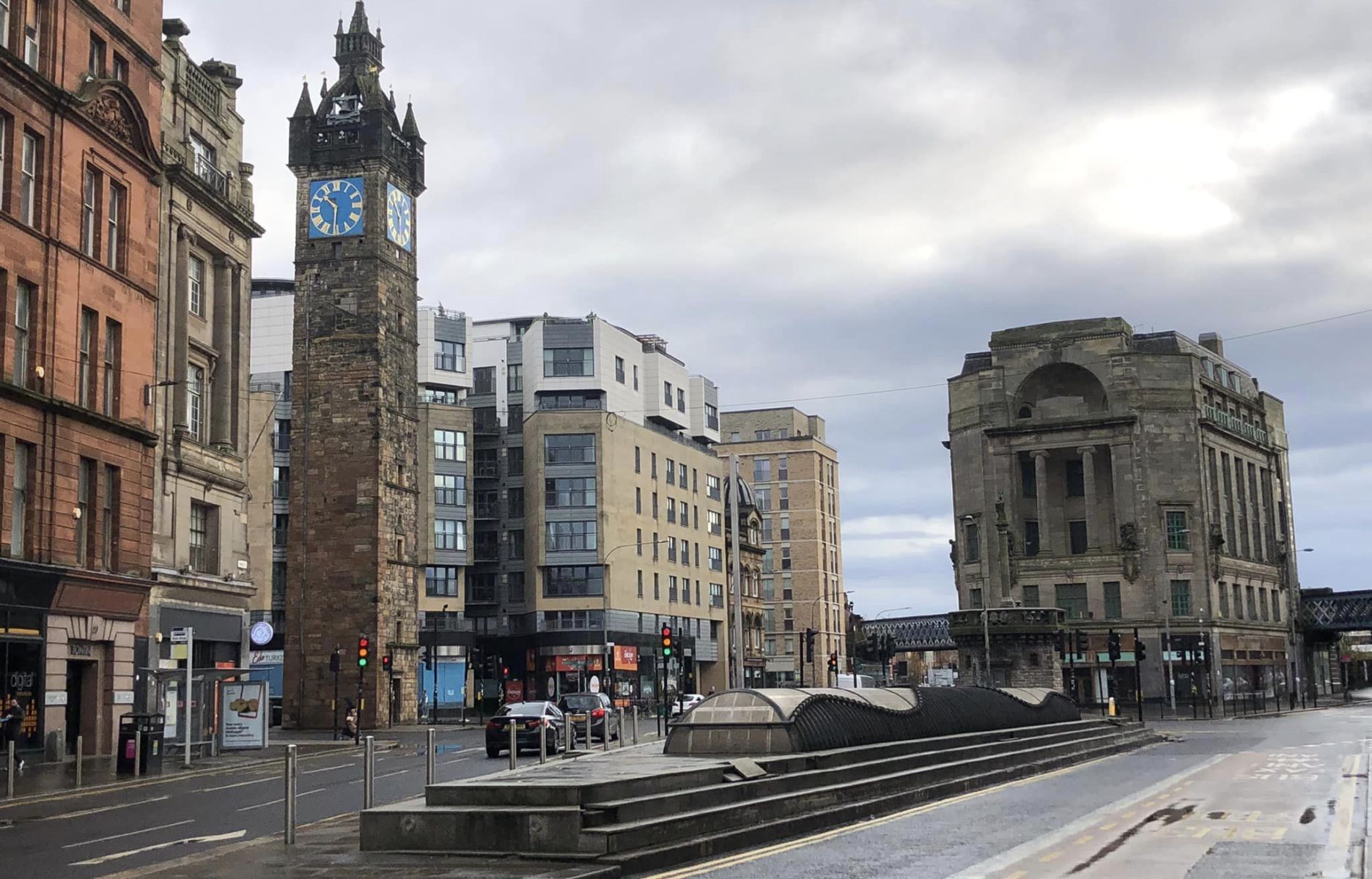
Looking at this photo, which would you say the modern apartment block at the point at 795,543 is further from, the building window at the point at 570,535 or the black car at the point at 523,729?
the black car at the point at 523,729

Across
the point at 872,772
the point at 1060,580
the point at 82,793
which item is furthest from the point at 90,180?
the point at 1060,580

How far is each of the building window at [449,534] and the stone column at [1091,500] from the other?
1623 inches

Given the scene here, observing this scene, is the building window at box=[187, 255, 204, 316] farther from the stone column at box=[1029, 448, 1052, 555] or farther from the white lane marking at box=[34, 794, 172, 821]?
the stone column at box=[1029, 448, 1052, 555]

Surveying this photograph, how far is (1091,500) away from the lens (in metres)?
95.6

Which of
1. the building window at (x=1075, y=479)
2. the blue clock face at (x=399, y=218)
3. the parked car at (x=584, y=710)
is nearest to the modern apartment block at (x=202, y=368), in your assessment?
the parked car at (x=584, y=710)

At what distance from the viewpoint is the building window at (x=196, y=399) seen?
47.5 metres

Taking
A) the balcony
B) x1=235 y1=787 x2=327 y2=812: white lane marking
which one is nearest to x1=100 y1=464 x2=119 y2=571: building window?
x1=235 y1=787 x2=327 y2=812: white lane marking

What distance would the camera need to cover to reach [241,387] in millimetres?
50688

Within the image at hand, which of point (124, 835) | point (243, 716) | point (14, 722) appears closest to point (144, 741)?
point (14, 722)

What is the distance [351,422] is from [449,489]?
72.7 ft

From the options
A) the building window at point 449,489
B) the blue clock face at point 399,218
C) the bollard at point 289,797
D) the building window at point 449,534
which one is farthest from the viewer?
the building window at point 449,489

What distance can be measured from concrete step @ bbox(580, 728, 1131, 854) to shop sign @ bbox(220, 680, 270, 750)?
75.9 ft

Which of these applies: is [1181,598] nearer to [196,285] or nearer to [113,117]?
[196,285]

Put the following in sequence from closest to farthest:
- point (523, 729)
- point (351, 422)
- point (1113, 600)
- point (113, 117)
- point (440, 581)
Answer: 1. point (523, 729)
2. point (113, 117)
3. point (351, 422)
4. point (440, 581)
5. point (1113, 600)
